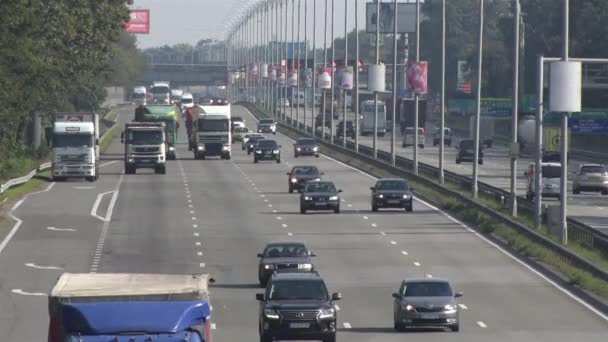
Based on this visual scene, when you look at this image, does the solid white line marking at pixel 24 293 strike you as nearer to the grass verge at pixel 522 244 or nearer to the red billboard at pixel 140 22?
the grass verge at pixel 522 244

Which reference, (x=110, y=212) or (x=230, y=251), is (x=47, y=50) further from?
(x=230, y=251)

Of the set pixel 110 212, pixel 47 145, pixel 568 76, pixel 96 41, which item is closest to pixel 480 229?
pixel 568 76

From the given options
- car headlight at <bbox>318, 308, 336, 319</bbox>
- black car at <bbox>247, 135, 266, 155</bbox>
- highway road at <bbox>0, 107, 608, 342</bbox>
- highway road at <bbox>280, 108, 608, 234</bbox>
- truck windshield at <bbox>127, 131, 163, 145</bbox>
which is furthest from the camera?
black car at <bbox>247, 135, 266, 155</bbox>

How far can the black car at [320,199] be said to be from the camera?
6450 cm

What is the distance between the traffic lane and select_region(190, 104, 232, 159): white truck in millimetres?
43009

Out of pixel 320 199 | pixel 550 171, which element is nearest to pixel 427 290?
pixel 320 199

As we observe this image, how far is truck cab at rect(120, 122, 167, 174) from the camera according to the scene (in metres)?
90.1

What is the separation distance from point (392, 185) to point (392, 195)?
21.5 inches

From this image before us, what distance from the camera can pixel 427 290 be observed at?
3359cm

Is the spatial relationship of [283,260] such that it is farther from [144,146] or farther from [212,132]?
[212,132]

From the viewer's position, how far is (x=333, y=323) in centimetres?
3005

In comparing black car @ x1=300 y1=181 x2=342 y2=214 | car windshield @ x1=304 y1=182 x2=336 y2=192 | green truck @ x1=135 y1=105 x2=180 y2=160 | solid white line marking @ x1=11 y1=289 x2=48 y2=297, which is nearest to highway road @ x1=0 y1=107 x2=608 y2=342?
solid white line marking @ x1=11 y1=289 x2=48 y2=297

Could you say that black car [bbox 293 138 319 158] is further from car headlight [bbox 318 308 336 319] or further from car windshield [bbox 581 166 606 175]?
car headlight [bbox 318 308 336 319]

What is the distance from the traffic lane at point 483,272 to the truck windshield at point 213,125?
140ft
